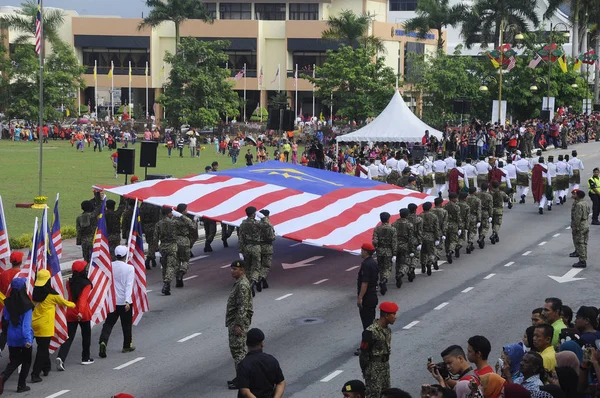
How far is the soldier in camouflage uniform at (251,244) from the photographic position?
18.6 metres

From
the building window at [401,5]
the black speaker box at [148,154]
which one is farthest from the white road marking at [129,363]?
the building window at [401,5]

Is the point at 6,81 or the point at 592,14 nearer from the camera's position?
the point at 6,81

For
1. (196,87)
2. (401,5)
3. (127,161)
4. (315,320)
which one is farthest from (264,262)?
(401,5)

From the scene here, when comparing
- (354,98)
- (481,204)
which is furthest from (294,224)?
(354,98)

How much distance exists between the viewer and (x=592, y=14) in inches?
3184

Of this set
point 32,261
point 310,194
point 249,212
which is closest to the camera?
point 32,261

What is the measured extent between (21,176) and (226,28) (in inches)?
1972

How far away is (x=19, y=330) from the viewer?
12773 millimetres

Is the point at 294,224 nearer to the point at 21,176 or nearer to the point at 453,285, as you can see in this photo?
the point at 453,285

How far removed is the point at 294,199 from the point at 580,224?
6.08 m

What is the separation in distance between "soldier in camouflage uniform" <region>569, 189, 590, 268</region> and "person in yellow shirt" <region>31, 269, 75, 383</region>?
11.5 meters

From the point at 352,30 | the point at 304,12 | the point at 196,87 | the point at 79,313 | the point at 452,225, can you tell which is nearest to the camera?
the point at 79,313

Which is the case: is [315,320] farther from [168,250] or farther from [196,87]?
[196,87]

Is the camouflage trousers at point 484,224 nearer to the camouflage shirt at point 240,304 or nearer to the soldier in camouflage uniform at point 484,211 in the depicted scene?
the soldier in camouflage uniform at point 484,211
